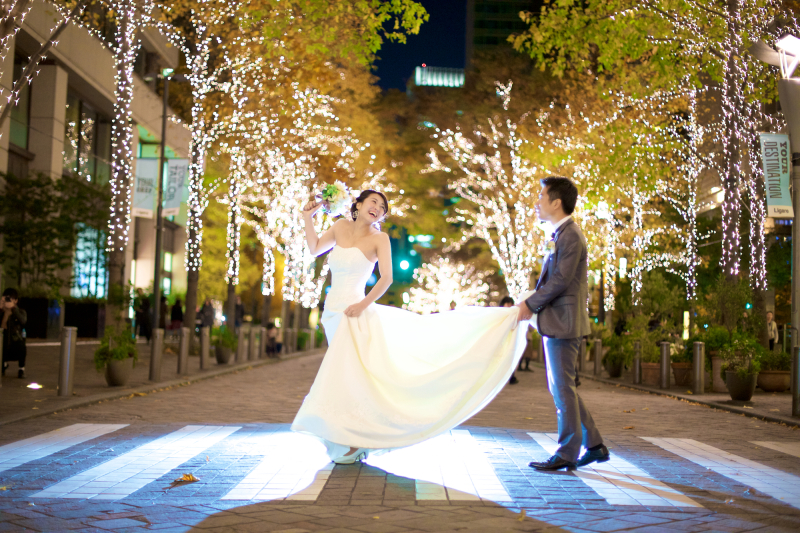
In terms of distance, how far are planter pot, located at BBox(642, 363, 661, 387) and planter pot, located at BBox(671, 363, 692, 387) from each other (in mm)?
623

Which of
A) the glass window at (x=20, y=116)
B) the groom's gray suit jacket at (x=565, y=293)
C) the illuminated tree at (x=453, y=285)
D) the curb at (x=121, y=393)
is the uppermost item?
the glass window at (x=20, y=116)

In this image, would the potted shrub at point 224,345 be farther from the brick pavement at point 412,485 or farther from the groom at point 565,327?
the groom at point 565,327

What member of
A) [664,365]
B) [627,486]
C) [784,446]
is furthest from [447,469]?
[664,365]

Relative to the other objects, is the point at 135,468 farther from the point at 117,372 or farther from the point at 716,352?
the point at 716,352

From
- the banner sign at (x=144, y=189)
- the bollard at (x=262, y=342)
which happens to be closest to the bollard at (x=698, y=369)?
the banner sign at (x=144, y=189)

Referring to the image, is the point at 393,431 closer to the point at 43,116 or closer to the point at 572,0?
the point at 572,0

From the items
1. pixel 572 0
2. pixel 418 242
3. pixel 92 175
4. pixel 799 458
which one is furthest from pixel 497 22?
pixel 799 458

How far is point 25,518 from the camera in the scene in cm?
487

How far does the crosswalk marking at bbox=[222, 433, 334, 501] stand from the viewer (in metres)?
5.66

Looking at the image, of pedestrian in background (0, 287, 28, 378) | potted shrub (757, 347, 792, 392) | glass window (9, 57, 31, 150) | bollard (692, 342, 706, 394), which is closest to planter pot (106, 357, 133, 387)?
pedestrian in background (0, 287, 28, 378)

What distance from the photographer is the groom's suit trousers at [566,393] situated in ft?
21.3

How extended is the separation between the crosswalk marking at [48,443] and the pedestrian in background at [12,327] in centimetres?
637

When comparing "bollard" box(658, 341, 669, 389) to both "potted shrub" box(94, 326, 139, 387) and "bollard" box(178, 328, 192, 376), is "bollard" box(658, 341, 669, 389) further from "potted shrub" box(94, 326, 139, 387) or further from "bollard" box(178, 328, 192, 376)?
"potted shrub" box(94, 326, 139, 387)

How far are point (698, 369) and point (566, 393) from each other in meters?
11.1
